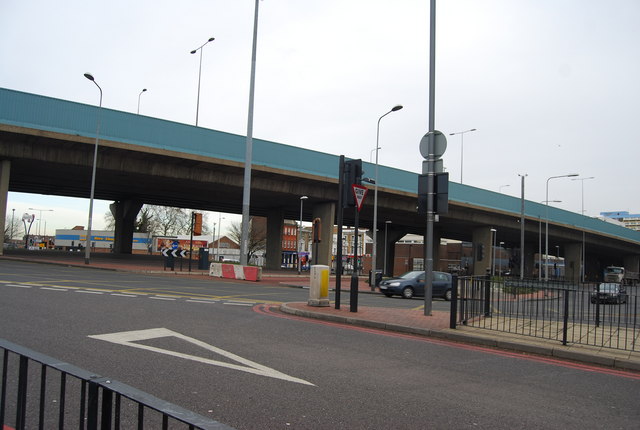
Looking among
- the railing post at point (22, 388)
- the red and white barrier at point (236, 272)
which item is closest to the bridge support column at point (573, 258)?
the red and white barrier at point (236, 272)

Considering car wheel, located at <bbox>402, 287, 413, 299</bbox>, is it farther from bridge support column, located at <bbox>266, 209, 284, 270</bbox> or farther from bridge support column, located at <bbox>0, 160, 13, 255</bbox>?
bridge support column, located at <bbox>0, 160, 13, 255</bbox>

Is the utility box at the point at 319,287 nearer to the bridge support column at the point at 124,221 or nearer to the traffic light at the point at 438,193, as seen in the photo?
the traffic light at the point at 438,193

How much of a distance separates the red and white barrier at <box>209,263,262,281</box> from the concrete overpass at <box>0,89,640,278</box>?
7310mm

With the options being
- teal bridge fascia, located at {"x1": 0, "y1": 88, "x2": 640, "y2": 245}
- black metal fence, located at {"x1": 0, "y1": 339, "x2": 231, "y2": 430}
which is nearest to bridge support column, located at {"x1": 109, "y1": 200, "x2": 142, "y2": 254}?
teal bridge fascia, located at {"x1": 0, "y1": 88, "x2": 640, "y2": 245}

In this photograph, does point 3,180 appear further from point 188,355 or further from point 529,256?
point 529,256

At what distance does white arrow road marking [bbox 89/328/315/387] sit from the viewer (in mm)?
5744

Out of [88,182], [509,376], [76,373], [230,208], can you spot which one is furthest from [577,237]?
[76,373]

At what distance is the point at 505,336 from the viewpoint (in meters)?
8.97

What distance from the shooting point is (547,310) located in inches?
429

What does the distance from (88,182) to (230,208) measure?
19081 millimetres

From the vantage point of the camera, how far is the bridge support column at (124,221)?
160ft

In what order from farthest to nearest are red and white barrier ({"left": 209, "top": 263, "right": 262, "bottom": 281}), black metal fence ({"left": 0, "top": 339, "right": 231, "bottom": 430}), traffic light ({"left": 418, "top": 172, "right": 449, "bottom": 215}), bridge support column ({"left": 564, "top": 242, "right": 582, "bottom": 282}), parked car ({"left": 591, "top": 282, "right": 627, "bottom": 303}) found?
bridge support column ({"left": 564, "top": 242, "right": 582, "bottom": 282}), red and white barrier ({"left": 209, "top": 263, "right": 262, "bottom": 281}), traffic light ({"left": 418, "top": 172, "right": 449, "bottom": 215}), parked car ({"left": 591, "top": 282, "right": 627, "bottom": 303}), black metal fence ({"left": 0, "top": 339, "right": 231, "bottom": 430})

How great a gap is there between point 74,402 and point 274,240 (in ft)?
138

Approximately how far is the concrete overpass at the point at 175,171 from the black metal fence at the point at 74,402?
25.7 meters
